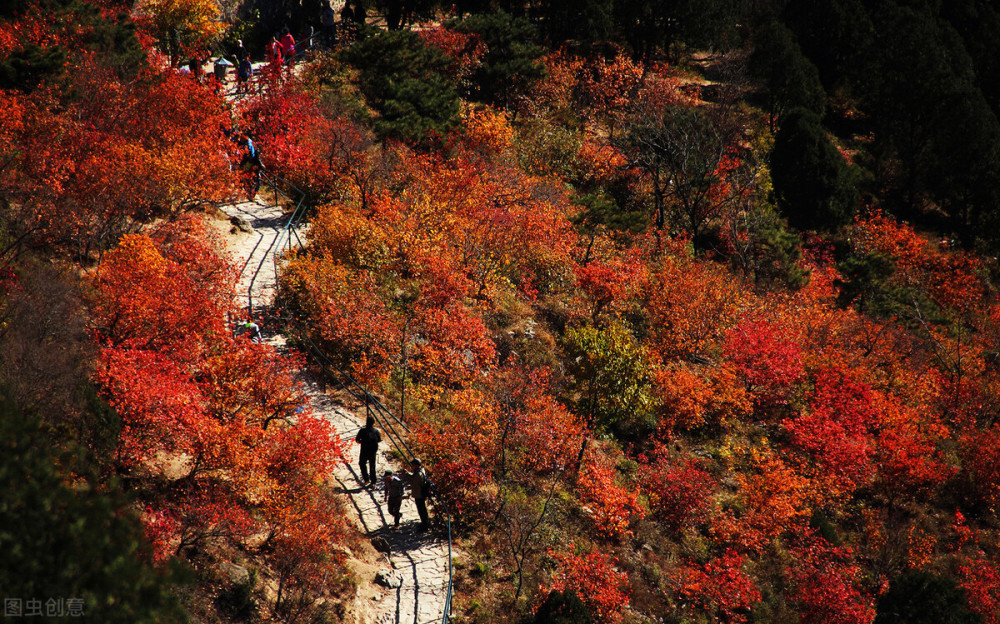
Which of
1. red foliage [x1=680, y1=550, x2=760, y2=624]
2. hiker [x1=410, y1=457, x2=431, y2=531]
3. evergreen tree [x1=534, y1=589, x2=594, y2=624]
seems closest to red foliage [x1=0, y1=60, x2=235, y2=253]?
hiker [x1=410, y1=457, x2=431, y2=531]

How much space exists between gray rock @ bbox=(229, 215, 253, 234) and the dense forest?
1.10m

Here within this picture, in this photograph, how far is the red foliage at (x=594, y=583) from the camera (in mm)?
20047

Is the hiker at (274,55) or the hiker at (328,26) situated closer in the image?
the hiker at (274,55)

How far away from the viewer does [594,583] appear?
20328 millimetres

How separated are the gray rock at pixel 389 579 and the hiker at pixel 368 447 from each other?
3.04 meters

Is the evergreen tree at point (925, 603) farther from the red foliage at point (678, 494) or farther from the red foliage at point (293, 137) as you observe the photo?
the red foliage at point (293, 137)

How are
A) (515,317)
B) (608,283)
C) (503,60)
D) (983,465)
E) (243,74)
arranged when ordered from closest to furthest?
(983,465) < (515,317) < (608,283) < (243,74) < (503,60)

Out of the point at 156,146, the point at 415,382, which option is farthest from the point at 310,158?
the point at 415,382

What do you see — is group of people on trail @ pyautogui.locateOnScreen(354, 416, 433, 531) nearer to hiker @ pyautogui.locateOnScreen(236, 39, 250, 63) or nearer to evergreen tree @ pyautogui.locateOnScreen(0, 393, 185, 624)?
evergreen tree @ pyautogui.locateOnScreen(0, 393, 185, 624)

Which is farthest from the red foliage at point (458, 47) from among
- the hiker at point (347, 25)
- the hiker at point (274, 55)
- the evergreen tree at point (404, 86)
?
the hiker at point (274, 55)

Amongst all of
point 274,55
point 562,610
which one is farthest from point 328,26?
point 562,610

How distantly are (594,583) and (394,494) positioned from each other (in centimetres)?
651

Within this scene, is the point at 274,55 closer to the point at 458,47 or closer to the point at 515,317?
the point at 458,47

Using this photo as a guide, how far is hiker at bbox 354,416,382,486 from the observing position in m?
19.9
